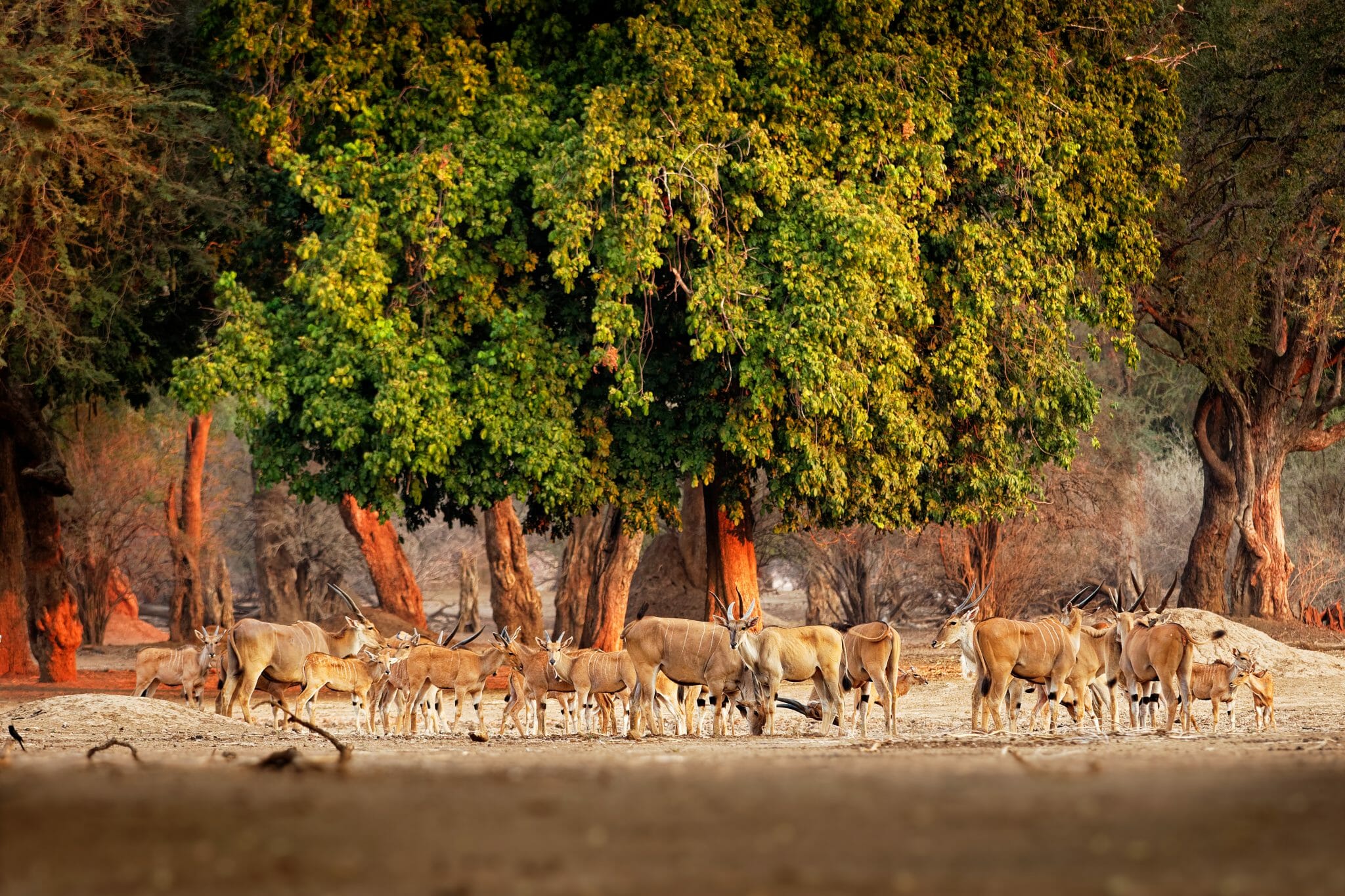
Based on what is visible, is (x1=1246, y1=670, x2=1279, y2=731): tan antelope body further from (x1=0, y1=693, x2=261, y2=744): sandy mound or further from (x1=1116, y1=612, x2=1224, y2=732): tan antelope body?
(x1=0, y1=693, x2=261, y2=744): sandy mound

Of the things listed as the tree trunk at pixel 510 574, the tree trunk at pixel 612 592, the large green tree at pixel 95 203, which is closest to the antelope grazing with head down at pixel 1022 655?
the large green tree at pixel 95 203

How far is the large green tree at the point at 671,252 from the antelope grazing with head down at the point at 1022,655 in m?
4.89

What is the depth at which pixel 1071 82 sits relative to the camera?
27.1m

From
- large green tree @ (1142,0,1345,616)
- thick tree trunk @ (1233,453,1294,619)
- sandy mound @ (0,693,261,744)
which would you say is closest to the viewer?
sandy mound @ (0,693,261,744)

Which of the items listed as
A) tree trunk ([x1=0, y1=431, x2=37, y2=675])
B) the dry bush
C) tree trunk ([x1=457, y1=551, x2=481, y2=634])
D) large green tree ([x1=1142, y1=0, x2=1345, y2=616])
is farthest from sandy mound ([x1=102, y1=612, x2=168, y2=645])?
large green tree ([x1=1142, y1=0, x2=1345, y2=616])

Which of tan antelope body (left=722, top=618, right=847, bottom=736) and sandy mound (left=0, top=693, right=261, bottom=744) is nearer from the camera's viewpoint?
sandy mound (left=0, top=693, right=261, bottom=744)

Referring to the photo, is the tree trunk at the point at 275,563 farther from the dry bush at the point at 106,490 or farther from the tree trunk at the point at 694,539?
the tree trunk at the point at 694,539

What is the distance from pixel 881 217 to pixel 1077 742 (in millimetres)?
9331

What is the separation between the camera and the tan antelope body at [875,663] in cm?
1794

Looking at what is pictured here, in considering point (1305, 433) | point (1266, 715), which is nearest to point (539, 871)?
point (1266, 715)

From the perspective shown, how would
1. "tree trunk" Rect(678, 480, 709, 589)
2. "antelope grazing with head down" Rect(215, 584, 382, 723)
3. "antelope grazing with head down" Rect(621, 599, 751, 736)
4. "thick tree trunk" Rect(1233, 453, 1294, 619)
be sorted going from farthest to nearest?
1. "thick tree trunk" Rect(1233, 453, 1294, 619)
2. "tree trunk" Rect(678, 480, 709, 589)
3. "antelope grazing with head down" Rect(215, 584, 382, 723)
4. "antelope grazing with head down" Rect(621, 599, 751, 736)

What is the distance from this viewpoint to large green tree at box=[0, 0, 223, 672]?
23594 millimetres

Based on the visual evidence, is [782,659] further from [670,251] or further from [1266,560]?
[1266,560]

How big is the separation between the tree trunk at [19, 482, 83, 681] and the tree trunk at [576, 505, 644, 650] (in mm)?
9496
